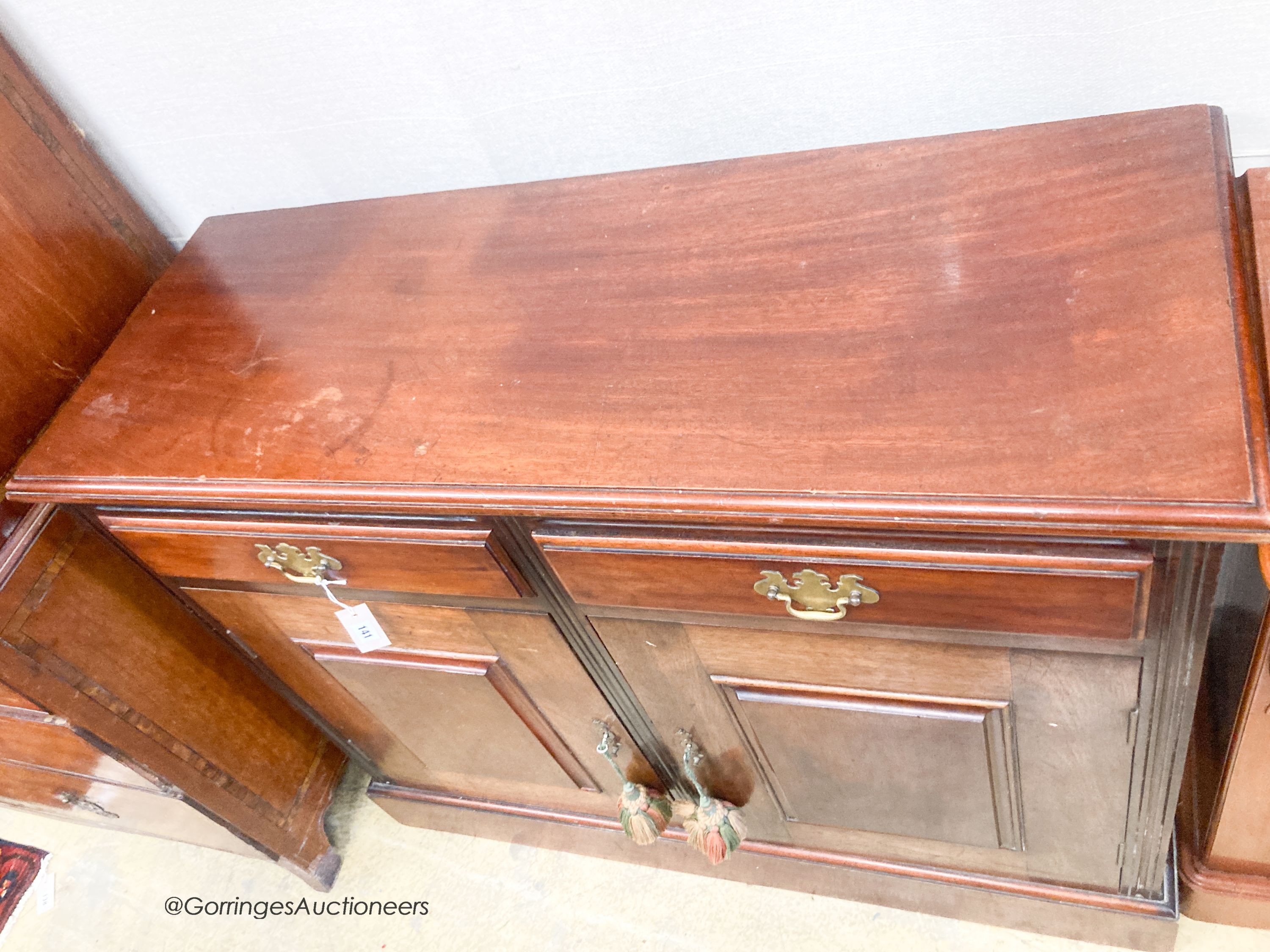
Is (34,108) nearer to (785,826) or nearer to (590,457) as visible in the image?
(590,457)

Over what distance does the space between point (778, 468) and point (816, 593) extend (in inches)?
4.4

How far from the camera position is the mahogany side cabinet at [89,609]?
888 millimetres

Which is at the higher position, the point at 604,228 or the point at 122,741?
the point at 604,228

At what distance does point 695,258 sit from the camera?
A: 73 cm

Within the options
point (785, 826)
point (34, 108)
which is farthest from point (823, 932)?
point (34, 108)

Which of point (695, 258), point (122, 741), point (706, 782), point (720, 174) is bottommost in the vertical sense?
point (122, 741)

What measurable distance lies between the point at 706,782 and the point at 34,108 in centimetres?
98

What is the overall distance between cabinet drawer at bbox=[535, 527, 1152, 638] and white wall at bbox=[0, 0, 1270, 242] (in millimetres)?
414

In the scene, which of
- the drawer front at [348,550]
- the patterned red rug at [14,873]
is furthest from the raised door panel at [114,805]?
the drawer front at [348,550]

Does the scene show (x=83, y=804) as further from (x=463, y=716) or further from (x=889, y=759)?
(x=889, y=759)

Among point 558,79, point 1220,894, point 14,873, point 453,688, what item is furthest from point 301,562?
point 14,873

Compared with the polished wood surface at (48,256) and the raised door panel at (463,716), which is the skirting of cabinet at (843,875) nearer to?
the raised door panel at (463,716)

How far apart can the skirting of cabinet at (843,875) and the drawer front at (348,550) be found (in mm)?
523

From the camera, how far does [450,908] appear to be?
123 cm
